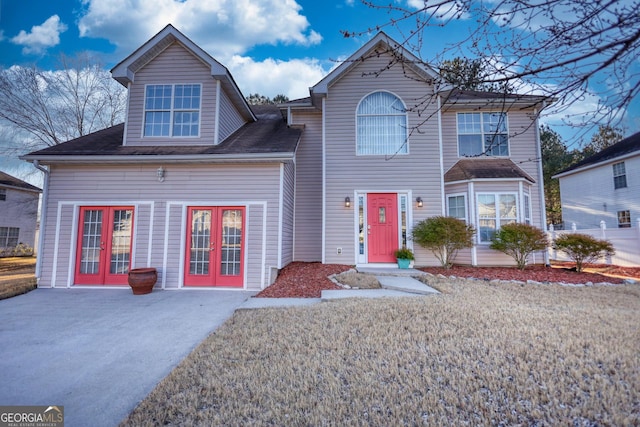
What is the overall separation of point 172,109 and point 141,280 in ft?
16.1

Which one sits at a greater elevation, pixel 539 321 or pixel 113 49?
pixel 113 49

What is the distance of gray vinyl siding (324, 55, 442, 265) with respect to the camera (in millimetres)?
8711

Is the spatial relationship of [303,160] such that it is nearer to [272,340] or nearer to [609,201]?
[272,340]

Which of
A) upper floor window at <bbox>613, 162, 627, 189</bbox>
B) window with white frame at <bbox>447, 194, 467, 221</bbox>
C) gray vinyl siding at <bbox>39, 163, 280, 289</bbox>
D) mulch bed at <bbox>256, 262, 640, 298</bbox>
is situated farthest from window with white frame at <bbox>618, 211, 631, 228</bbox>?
gray vinyl siding at <bbox>39, 163, 280, 289</bbox>

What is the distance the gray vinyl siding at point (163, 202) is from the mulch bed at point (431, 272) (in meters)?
0.82

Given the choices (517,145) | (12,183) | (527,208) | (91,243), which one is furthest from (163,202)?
(12,183)

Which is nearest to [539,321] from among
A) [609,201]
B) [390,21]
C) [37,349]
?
[390,21]

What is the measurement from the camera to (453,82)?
2588 millimetres

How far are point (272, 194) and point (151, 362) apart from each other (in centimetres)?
476

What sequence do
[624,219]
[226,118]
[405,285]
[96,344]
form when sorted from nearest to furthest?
[96,344], [405,285], [226,118], [624,219]

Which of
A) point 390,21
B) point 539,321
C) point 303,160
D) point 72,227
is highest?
point 303,160

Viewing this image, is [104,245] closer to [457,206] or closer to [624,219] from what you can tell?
[457,206]

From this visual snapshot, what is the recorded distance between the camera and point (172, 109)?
8.23 meters

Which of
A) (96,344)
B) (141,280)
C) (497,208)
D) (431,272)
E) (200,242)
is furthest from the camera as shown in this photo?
(497,208)
